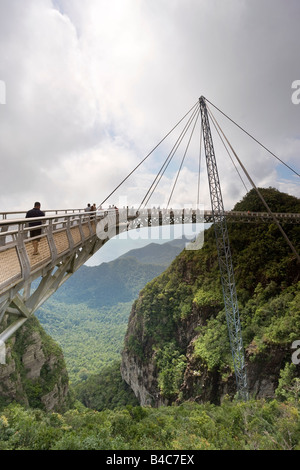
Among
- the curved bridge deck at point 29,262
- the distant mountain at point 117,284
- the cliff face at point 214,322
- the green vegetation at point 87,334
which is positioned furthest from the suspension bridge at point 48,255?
the distant mountain at point 117,284

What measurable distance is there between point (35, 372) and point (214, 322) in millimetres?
26166

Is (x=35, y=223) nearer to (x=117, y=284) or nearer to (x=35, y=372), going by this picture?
(x=35, y=372)

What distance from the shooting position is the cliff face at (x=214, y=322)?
17.0 metres

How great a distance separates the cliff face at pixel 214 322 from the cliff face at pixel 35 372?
43.7ft

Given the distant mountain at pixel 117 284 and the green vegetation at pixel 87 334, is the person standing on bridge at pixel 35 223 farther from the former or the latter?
the distant mountain at pixel 117 284

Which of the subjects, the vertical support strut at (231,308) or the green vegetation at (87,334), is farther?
the green vegetation at (87,334)

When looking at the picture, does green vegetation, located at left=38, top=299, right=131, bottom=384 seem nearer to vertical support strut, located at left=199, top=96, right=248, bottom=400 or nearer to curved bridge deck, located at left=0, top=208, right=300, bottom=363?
vertical support strut, located at left=199, top=96, right=248, bottom=400

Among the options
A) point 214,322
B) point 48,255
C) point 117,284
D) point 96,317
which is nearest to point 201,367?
→ point 214,322

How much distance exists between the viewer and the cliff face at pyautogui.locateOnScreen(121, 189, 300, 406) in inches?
668

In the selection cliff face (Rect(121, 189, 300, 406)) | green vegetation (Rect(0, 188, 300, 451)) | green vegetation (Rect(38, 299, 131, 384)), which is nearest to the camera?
green vegetation (Rect(0, 188, 300, 451))

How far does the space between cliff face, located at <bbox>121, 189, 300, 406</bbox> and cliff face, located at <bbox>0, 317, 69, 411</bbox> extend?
13.3 meters

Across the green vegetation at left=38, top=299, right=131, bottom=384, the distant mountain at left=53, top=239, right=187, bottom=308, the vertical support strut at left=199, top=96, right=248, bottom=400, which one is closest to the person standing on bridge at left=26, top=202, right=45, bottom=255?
the vertical support strut at left=199, top=96, right=248, bottom=400

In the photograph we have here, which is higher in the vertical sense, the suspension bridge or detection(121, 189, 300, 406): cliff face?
the suspension bridge
